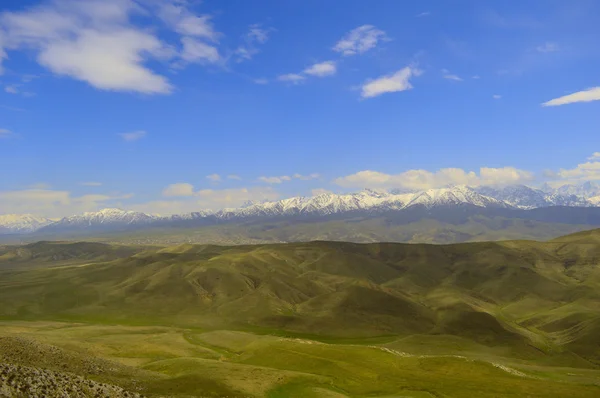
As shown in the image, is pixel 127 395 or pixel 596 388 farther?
pixel 596 388

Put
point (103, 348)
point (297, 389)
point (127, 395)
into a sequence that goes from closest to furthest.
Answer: point (127, 395), point (297, 389), point (103, 348)

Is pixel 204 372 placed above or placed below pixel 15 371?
below

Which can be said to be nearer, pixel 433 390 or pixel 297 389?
pixel 297 389

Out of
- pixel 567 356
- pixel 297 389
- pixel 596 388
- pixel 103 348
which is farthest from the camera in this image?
pixel 567 356

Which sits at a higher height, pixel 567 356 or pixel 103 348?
pixel 103 348

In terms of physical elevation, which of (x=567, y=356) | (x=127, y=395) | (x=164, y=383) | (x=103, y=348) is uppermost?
(x=127, y=395)

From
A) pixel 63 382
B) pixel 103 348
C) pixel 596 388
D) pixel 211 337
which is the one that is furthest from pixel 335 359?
pixel 211 337

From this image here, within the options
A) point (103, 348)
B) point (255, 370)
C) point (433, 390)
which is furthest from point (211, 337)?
point (433, 390)

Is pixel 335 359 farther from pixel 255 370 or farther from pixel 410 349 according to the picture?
pixel 410 349

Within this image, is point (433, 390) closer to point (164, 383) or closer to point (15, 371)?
point (164, 383)
